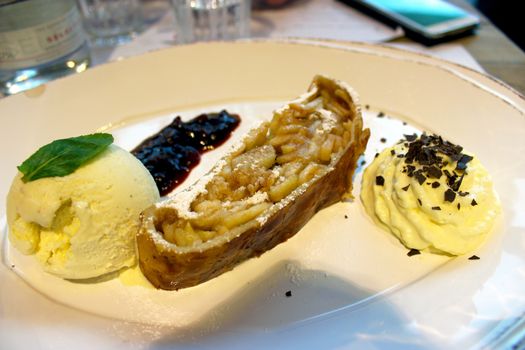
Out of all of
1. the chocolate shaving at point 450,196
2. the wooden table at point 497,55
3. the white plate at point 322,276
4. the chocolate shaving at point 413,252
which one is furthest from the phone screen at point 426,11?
the chocolate shaving at point 413,252

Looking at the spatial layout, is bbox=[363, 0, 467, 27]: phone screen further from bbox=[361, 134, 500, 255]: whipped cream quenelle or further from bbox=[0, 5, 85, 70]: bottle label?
bbox=[0, 5, 85, 70]: bottle label

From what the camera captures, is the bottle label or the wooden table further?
the wooden table

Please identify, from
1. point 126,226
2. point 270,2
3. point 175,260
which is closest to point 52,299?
point 126,226

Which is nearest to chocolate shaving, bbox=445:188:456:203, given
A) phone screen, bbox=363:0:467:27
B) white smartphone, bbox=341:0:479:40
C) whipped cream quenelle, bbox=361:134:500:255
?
whipped cream quenelle, bbox=361:134:500:255

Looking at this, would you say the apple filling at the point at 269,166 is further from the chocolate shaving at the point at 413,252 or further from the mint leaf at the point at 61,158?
the chocolate shaving at the point at 413,252

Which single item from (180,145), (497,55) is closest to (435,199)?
(180,145)

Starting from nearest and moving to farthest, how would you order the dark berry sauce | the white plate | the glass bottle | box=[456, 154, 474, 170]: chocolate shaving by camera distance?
the white plate < box=[456, 154, 474, 170]: chocolate shaving < the dark berry sauce < the glass bottle
